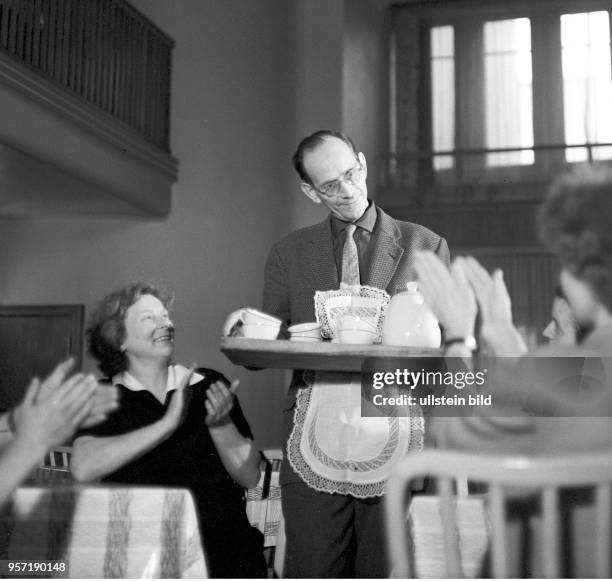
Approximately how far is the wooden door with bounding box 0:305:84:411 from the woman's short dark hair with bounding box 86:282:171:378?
14.4 feet

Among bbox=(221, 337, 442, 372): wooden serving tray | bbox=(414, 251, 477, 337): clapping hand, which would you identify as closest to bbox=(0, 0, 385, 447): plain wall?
bbox=(221, 337, 442, 372): wooden serving tray

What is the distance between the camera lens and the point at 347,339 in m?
1.78

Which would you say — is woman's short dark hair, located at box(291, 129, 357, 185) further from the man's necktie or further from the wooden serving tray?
the wooden serving tray

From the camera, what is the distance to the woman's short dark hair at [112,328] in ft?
7.00

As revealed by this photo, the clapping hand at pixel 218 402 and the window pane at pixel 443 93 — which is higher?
the window pane at pixel 443 93

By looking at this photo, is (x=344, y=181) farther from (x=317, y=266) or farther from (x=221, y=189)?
(x=221, y=189)

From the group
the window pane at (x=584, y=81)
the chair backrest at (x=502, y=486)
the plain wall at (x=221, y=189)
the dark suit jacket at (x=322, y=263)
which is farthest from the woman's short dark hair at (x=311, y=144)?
the window pane at (x=584, y=81)

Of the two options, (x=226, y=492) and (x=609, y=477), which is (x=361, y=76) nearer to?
(x=226, y=492)

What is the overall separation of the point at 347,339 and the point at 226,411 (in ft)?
1.52

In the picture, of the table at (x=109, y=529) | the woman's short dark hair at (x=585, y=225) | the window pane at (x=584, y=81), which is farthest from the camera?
the window pane at (x=584, y=81)

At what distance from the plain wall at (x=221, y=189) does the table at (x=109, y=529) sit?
358 centimetres

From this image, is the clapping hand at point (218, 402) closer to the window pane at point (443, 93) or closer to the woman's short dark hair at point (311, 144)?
the woman's short dark hair at point (311, 144)

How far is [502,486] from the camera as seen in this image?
41.6 inches

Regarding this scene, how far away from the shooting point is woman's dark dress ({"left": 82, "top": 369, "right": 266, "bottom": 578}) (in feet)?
6.57
